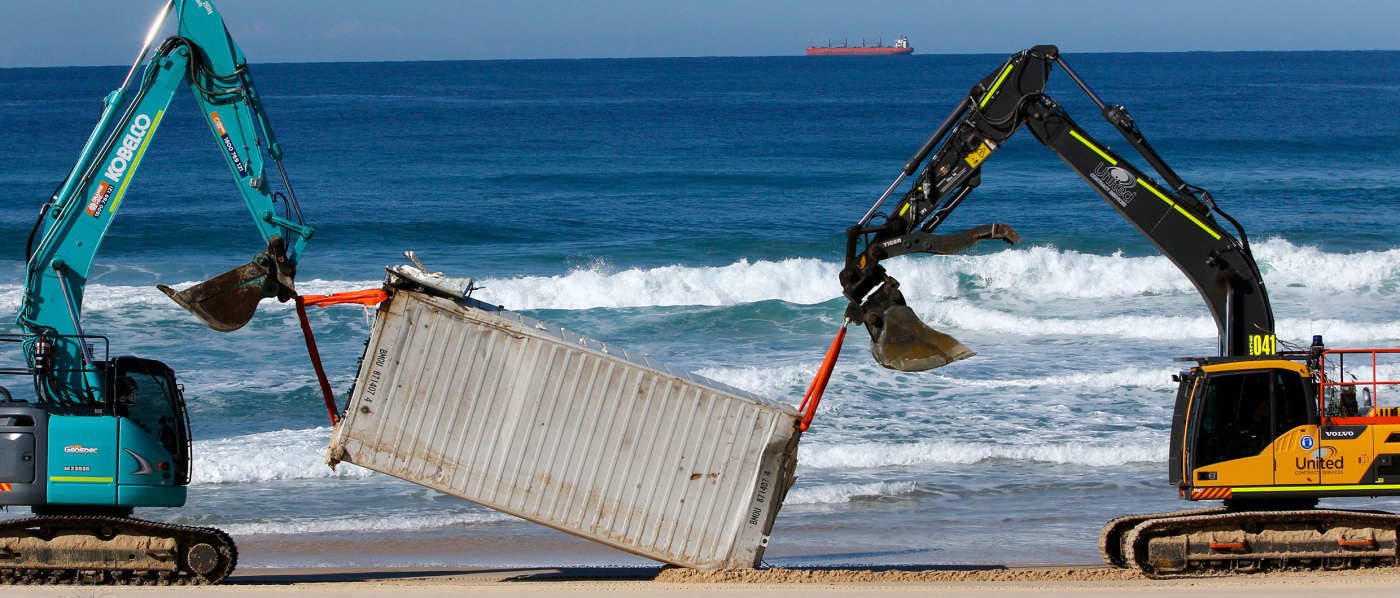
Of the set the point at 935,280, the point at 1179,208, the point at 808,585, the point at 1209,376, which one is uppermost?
the point at 935,280

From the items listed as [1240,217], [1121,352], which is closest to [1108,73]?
[1240,217]

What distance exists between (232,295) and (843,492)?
295 inches

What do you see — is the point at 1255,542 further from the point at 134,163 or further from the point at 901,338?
the point at 134,163

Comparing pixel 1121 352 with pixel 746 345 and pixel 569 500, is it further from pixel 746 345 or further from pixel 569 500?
pixel 569 500

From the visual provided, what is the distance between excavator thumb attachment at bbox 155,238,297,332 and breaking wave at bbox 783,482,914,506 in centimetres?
655

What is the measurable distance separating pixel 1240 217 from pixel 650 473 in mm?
30132

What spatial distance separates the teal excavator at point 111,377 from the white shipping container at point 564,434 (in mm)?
1509

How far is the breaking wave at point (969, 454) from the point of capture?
1505 cm

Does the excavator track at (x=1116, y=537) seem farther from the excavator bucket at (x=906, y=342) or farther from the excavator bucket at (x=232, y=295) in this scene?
the excavator bucket at (x=232, y=295)

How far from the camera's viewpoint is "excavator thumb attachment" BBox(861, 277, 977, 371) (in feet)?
32.9

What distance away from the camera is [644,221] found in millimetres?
35156

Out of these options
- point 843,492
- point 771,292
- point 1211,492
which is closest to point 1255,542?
point 1211,492

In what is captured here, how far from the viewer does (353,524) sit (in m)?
12.7

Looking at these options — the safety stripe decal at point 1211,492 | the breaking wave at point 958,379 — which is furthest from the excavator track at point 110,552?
the breaking wave at point 958,379
